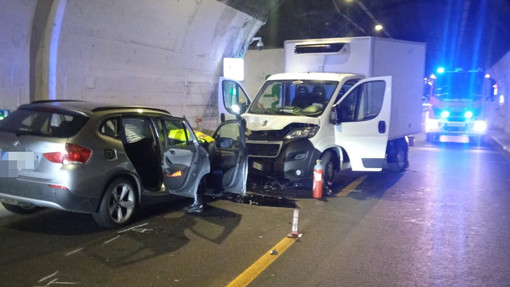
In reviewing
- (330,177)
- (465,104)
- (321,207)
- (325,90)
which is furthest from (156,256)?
(465,104)

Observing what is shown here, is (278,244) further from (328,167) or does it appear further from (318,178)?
A: (328,167)

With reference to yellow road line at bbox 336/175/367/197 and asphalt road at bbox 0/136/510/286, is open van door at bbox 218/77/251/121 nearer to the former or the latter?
asphalt road at bbox 0/136/510/286

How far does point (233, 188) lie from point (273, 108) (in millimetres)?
2522

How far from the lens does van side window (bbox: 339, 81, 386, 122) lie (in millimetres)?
8969

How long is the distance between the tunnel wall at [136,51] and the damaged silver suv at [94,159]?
111 inches

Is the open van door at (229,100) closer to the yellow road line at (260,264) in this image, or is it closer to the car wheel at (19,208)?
the car wheel at (19,208)

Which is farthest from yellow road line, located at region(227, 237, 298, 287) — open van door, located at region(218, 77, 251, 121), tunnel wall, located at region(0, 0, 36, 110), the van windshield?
tunnel wall, located at region(0, 0, 36, 110)

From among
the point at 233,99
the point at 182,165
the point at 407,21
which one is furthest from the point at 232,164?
the point at 407,21

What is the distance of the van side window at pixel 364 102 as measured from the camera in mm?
8969

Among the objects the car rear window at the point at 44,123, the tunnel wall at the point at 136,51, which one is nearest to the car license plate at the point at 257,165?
the car rear window at the point at 44,123

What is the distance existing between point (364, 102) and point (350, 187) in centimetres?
177

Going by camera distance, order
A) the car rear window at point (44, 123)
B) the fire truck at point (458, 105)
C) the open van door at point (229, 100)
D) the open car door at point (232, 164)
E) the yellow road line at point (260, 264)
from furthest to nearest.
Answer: the fire truck at point (458, 105), the open van door at point (229, 100), the open car door at point (232, 164), the car rear window at point (44, 123), the yellow road line at point (260, 264)

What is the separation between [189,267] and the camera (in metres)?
4.72

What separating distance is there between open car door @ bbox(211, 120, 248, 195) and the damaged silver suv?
47 cm
